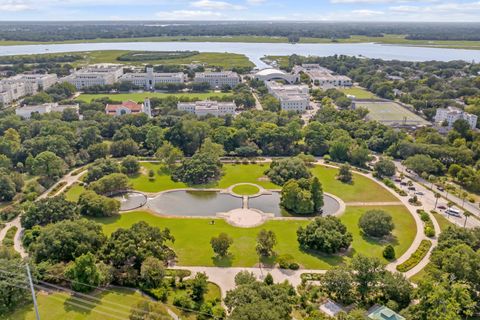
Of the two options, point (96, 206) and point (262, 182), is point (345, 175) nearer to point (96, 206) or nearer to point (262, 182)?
point (262, 182)

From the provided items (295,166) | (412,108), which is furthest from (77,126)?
(412,108)

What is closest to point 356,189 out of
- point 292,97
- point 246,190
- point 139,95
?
point 246,190

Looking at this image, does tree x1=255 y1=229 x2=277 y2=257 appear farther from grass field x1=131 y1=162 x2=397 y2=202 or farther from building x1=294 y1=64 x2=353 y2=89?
building x1=294 y1=64 x2=353 y2=89

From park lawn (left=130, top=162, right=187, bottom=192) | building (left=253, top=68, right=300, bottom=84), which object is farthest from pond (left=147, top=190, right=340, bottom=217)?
building (left=253, top=68, right=300, bottom=84)

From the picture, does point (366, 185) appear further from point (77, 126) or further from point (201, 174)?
point (77, 126)

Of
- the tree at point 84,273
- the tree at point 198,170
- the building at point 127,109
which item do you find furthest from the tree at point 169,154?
the tree at point 84,273
